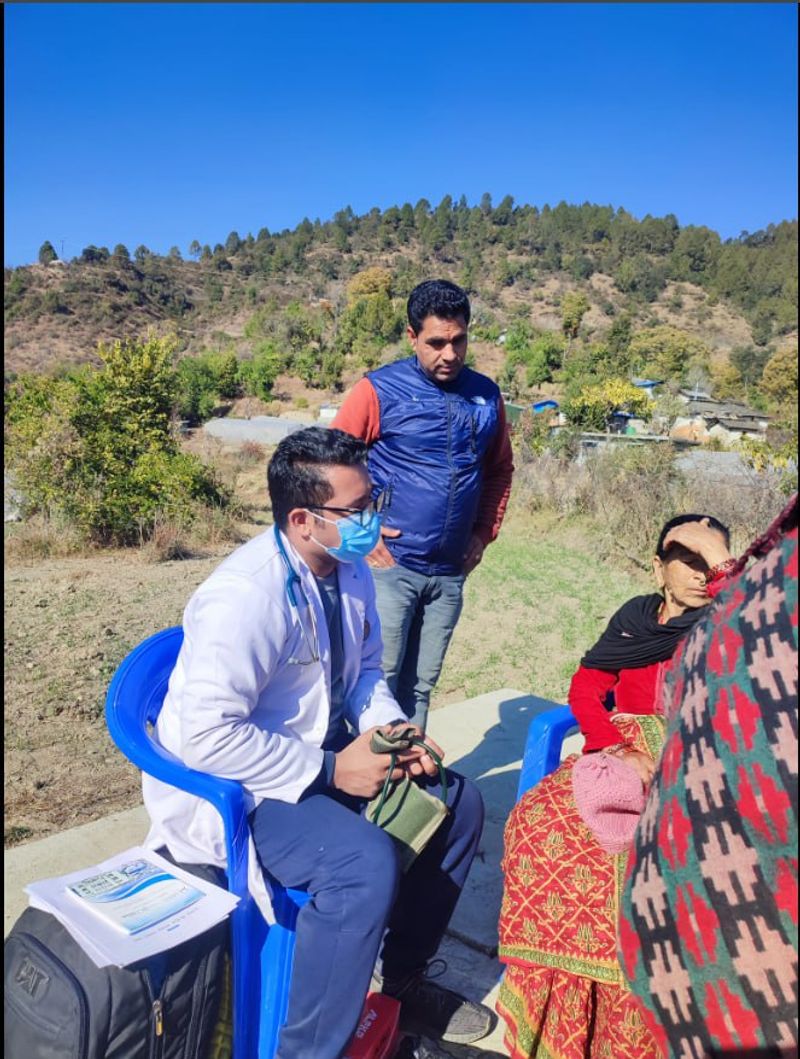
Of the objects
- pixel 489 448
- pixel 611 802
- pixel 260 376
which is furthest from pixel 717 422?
pixel 611 802

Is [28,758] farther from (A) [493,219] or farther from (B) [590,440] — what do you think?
(A) [493,219]

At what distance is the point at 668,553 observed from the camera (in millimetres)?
2283

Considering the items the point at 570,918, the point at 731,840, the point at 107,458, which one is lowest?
the point at 570,918

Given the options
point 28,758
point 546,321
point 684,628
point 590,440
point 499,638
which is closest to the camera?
point 684,628

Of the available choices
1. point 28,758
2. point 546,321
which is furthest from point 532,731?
point 546,321

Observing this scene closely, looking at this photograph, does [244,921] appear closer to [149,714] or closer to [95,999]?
[95,999]

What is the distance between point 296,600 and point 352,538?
0.24 meters

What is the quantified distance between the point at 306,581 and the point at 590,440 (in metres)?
15.7

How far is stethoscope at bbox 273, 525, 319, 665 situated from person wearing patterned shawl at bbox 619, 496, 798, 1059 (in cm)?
105

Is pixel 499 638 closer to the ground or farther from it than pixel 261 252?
closer to the ground

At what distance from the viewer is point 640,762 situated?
190 centimetres

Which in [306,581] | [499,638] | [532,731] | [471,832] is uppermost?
[306,581]

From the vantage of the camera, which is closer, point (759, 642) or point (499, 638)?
point (759, 642)

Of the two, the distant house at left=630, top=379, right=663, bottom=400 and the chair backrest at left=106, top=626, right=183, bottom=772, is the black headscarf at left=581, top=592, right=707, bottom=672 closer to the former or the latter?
the chair backrest at left=106, top=626, right=183, bottom=772
